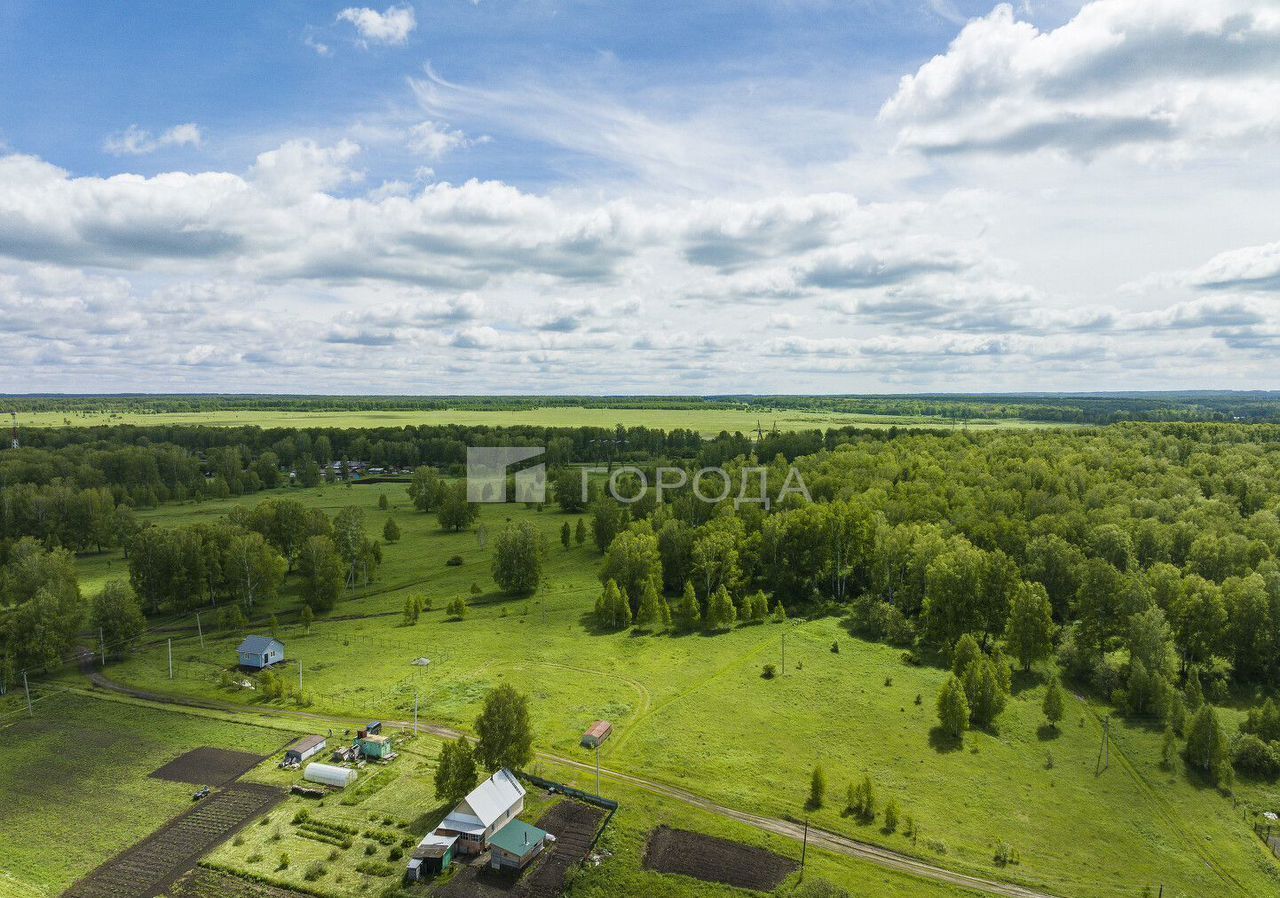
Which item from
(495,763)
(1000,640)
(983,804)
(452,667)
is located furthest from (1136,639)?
(452,667)

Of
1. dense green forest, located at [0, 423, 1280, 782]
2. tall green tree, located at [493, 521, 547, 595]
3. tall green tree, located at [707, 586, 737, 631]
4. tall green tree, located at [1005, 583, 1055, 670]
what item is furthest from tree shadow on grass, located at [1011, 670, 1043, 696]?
tall green tree, located at [493, 521, 547, 595]

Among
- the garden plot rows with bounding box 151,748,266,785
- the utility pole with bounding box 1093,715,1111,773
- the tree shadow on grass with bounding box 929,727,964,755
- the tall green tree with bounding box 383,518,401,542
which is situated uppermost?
the tall green tree with bounding box 383,518,401,542

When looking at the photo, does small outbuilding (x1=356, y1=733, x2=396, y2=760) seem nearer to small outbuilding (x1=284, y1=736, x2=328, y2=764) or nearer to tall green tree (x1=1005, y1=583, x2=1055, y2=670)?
small outbuilding (x1=284, y1=736, x2=328, y2=764)

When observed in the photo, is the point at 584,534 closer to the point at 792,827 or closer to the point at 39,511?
the point at 792,827

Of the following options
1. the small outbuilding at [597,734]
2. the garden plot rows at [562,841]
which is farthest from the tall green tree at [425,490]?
the garden plot rows at [562,841]

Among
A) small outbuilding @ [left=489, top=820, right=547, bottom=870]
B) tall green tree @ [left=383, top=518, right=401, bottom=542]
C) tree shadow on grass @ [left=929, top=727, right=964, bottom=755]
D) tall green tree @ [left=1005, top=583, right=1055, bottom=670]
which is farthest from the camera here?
tall green tree @ [left=383, top=518, right=401, bottom=542]

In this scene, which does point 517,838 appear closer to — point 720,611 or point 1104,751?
point 720,611
